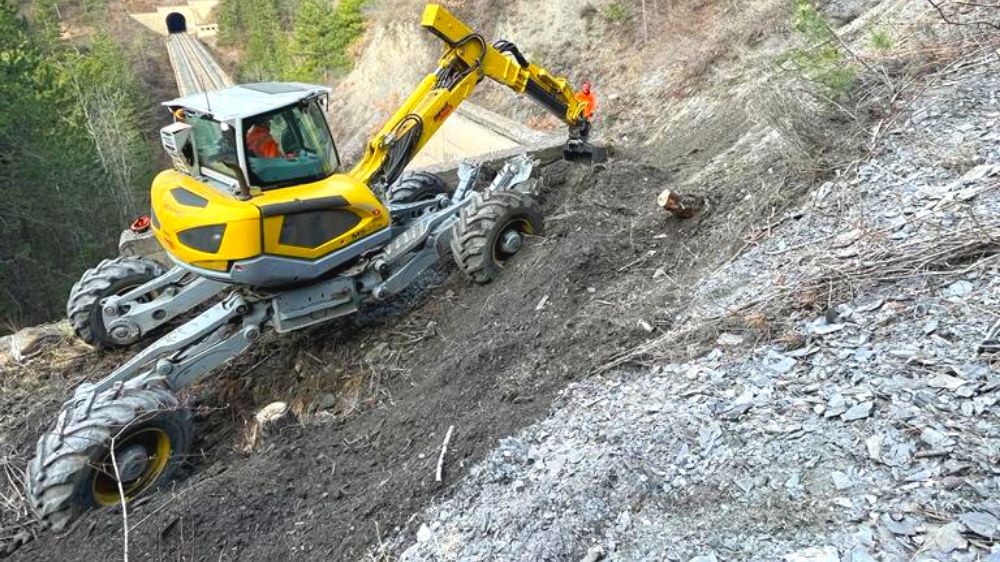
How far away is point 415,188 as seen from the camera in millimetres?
8203

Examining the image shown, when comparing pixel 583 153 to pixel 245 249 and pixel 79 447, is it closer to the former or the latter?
pixel 245 249

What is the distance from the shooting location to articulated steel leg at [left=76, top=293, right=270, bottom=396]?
5242mm

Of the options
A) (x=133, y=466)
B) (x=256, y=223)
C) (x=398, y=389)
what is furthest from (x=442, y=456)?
(x=256, y=223)

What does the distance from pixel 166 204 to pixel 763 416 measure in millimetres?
4472

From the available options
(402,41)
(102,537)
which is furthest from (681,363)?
(402,41)

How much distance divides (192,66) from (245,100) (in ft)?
157

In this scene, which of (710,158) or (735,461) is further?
(710,158)

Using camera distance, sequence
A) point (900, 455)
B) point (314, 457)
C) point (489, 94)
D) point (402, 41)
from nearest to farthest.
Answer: point (900, 455), point (314, 457), point (489, 94), point (402, 41)

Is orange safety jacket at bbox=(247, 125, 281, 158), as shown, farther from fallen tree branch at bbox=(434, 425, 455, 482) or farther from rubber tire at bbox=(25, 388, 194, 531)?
fallen tree branch at bbox=(434, 425, 455, 482)

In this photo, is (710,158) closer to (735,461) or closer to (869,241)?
(869,241)

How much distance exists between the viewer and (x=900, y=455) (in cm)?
279

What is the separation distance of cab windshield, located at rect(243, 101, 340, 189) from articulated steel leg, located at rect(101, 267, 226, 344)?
118cm

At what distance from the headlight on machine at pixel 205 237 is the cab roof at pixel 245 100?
808mm

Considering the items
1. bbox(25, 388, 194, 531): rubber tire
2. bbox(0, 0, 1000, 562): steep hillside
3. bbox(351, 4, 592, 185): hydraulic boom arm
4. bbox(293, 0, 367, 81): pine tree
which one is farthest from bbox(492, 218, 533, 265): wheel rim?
bbox(293, 0, 367, 81): pine tree
